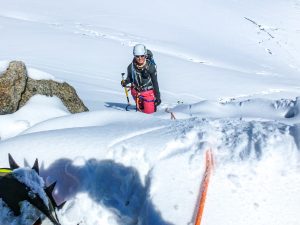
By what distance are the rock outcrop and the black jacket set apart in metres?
1.37

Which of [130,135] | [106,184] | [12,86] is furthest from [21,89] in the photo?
[106,184]

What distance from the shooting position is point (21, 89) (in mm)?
6961

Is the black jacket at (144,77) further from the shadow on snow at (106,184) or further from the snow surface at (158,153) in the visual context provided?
the shadow on snow at (106,184)

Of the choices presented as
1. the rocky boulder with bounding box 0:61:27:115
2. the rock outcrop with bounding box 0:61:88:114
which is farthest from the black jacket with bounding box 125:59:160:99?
the rocky boulder with bounding box 0:61:27:115

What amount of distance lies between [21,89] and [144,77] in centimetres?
258

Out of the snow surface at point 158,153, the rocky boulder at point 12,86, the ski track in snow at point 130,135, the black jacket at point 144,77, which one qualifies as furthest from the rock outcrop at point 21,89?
the ski track in snow at point 130,135

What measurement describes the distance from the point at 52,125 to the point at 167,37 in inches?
898

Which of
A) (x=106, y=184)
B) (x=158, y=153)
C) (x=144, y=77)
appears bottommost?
(x=106, y=184)

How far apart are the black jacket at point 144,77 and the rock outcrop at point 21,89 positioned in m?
1.37

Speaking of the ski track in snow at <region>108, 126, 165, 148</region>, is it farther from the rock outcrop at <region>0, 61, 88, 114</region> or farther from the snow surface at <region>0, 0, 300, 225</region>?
the rock outcrop at <region>0, 61, 88, 114</region>

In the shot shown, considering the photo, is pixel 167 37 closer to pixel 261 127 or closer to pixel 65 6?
pixel 65 6

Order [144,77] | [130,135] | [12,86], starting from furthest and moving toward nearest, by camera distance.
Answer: [144,77]
[12,86]
[130,135]

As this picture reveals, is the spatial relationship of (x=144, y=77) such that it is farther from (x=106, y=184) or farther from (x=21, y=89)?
(x=106, y=184)

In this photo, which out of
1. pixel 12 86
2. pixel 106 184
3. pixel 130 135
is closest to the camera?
pixel 106 184
